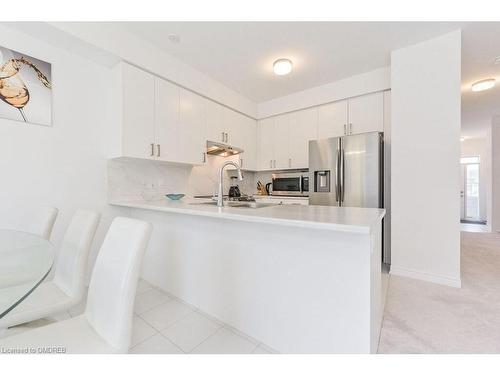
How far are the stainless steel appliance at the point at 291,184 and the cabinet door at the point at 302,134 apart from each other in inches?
9.0

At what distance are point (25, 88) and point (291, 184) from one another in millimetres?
3224

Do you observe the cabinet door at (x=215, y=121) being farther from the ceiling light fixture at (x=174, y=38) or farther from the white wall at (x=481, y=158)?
the white wall at (x=481, y=158)

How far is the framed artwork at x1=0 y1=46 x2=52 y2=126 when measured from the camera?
5.78 ft

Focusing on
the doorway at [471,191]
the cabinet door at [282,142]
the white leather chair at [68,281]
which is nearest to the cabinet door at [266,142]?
the cabinet door at [282,142]

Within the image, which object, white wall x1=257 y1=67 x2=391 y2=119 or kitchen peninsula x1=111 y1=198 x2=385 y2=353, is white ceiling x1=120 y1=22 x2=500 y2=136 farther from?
kitchen peninsula x1=111 y1=198 x2=385 y2=353

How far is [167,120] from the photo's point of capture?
2.56 m

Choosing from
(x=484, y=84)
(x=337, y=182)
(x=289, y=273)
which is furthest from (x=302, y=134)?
(x=289, y=273)

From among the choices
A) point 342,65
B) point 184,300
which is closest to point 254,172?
point 342,65

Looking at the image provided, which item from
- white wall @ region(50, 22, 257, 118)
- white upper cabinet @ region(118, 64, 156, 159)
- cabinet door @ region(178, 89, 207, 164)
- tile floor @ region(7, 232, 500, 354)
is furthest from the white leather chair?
white wall @ region(50, 22, 257, 118)

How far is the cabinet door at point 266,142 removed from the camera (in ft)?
12.8

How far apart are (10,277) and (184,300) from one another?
4.32ft

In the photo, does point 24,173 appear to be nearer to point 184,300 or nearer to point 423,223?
point 184,300

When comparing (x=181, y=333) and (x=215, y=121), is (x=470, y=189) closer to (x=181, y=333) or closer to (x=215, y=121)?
(x=215, y=121)

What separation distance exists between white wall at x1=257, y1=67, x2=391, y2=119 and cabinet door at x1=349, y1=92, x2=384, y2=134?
9 centimetres
